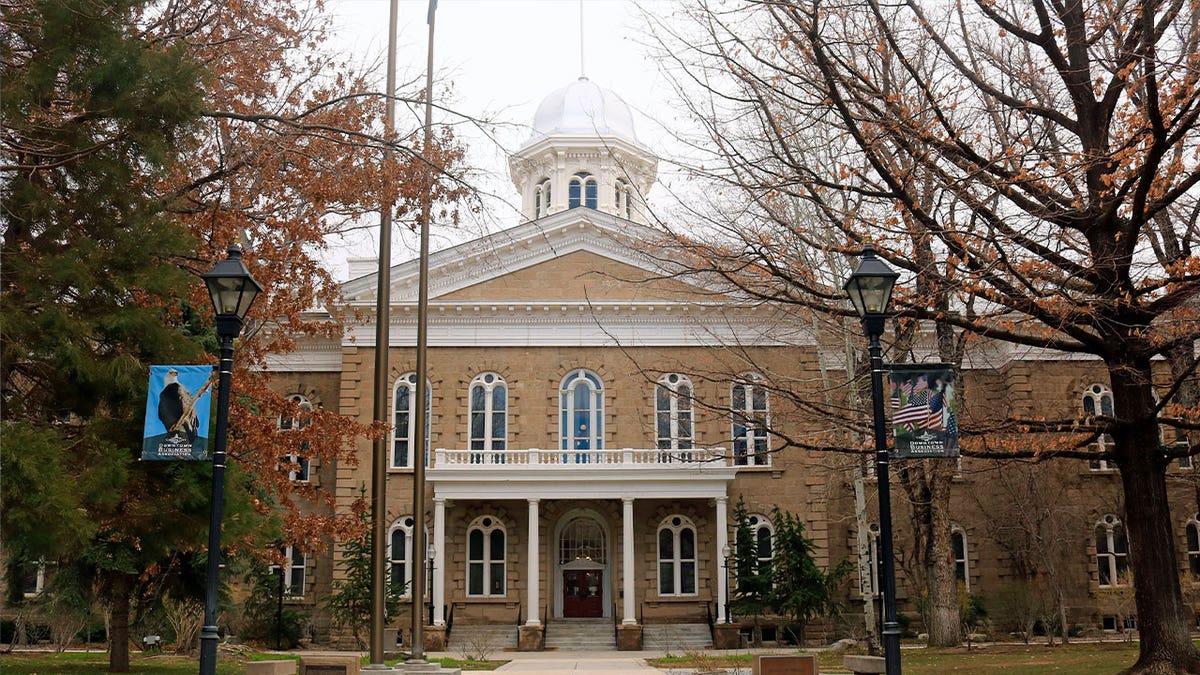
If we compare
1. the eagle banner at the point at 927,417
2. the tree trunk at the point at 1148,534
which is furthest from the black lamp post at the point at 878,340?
the tree trunk at the point at 1148,534

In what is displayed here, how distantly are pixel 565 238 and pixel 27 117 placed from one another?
24500 millimetres

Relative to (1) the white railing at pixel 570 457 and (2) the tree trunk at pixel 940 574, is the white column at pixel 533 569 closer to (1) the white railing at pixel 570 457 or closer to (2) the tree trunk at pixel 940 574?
(1) the white railing at pixel 570 457

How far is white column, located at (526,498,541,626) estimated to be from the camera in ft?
103

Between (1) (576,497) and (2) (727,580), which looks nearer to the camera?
(1) (576,497)

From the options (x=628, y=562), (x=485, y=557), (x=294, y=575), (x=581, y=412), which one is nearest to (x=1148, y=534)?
(x=628, y=562)

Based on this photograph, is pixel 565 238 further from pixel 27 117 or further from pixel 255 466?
pixel 27 117

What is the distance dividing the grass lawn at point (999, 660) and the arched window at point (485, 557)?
8271mm

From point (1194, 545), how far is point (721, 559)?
55.5 feet

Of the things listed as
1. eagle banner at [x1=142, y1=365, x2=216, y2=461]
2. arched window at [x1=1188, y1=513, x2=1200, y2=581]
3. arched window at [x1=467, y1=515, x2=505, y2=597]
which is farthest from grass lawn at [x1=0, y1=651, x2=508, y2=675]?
arched window at [x1=1188, y1=513, x2=1200, y2=581]

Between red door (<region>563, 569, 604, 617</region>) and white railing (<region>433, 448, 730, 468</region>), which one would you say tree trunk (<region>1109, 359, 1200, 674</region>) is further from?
red door (<region>563, 569, 604, 617</region>)

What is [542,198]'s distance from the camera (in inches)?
1758

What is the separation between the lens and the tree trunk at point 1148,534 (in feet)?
45.9

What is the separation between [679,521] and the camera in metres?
34.2

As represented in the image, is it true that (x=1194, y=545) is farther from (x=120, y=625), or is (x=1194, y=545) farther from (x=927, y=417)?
(x=120, y=625)
